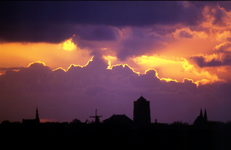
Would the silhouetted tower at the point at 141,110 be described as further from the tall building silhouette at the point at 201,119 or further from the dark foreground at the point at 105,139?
the dark foreground at the point at 105,139

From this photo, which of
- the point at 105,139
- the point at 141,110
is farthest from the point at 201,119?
the point at 105,139

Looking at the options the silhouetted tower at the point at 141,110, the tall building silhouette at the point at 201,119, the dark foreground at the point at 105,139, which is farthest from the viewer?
the tall building silhouette at the point at 201,119

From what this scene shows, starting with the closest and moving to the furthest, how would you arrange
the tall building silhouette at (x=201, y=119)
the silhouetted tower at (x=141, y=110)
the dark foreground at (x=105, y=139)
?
the dark foreground at (x=105, y=139) < the silhouetted tower at (x=141, y=110) < the tall building silhouette at (x=201, y=119)

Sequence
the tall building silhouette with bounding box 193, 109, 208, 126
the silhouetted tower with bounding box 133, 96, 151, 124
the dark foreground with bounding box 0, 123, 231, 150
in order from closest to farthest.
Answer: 1. the dark foreground with bounding box 0, 123, 231, 150
2. the silhouetted tower with bounding box 133, 96, 151, 124
3. the tall building silhouette with bounding box 193, 109, 208, 126

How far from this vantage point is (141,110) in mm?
106938

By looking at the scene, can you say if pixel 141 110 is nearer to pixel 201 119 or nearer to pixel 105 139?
pixel 201 119

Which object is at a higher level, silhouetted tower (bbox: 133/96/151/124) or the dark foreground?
silhouetted tower (bbox: 133/96/151/124)

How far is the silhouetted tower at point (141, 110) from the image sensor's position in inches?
4186

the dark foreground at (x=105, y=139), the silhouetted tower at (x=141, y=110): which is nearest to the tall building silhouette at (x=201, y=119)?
the silhouetted tower at (x=141, y=110)

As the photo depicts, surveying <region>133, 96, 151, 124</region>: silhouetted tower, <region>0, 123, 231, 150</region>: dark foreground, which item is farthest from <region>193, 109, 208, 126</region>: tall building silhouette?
<region>0, 123, 231, 150</region>: dark foreground

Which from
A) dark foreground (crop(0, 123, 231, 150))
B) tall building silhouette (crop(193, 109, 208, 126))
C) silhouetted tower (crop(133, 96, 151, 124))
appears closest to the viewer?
dark foreground (crop(0, 123, 231, 150))

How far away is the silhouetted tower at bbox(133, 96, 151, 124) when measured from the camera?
10631 cm

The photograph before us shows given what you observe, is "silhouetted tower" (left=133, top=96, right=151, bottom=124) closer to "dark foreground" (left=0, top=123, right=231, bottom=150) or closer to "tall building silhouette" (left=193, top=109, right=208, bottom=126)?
"tall building silhouette" (left=193, top=109, right=208, bottom=126)

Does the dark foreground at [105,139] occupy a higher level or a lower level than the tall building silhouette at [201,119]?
lower
